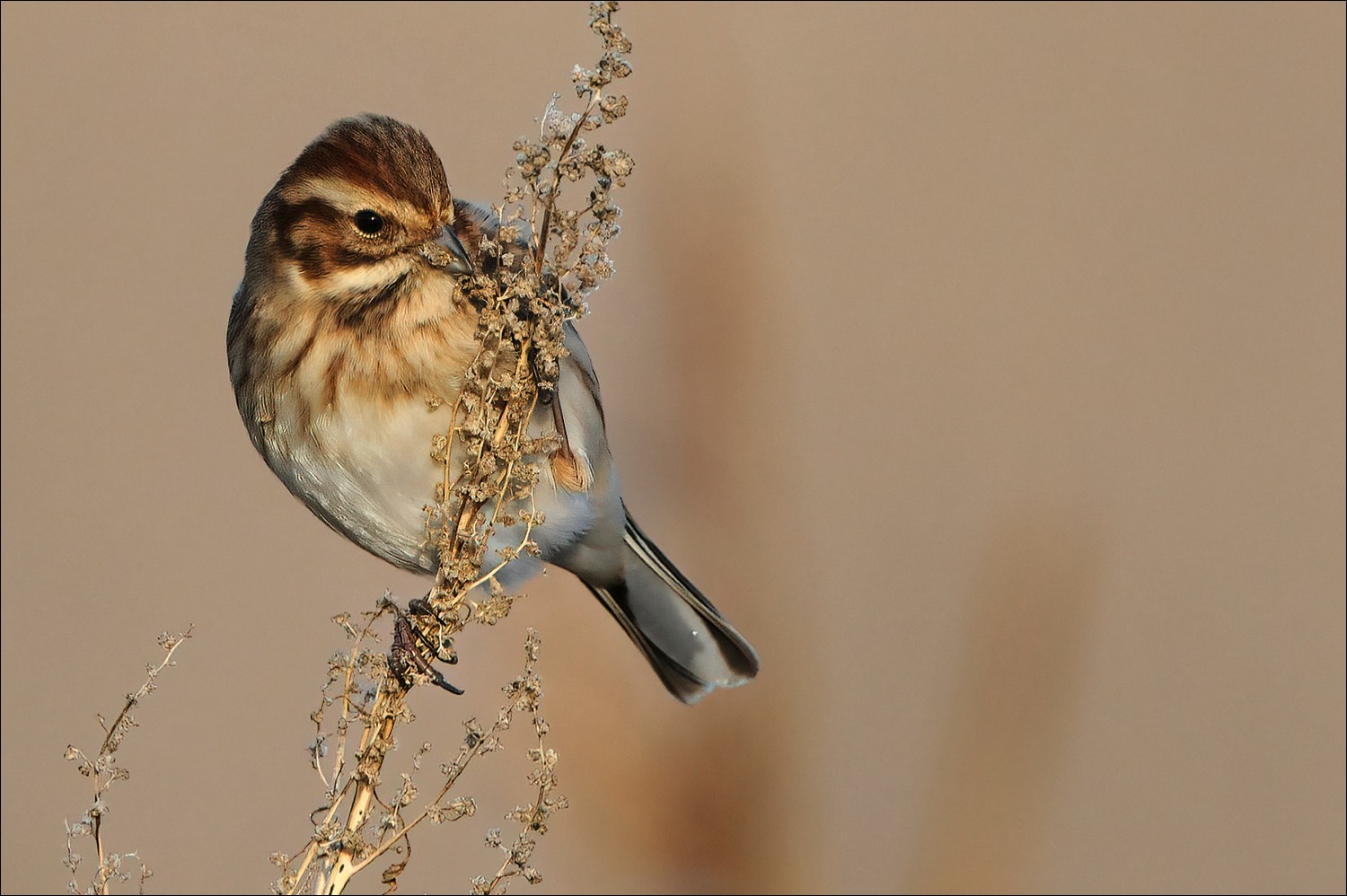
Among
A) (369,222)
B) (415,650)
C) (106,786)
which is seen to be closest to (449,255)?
(369,222)

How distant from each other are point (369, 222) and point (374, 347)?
26cm

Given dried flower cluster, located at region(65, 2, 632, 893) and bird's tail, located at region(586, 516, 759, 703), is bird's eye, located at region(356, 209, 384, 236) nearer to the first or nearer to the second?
dried flower cluster, located at region(65, 2, 632, 893)

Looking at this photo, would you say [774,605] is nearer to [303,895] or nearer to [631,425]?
[631,425]

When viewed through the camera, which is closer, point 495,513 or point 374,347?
point 495,513

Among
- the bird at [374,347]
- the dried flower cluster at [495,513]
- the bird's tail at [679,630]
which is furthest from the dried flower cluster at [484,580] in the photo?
the bird's tail at [679,630]

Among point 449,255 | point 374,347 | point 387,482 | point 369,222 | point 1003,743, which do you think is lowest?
point 1003,743

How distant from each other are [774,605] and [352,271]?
117 centimetres

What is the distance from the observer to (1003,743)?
264 cm

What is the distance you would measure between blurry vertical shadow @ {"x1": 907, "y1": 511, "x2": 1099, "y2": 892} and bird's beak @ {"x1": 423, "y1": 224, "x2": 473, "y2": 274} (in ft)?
3.95

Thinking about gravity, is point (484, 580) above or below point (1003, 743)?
above

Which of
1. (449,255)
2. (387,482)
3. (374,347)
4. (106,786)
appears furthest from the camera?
(387,482)

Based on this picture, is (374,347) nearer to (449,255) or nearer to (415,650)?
(449,255)

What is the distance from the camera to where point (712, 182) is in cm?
330

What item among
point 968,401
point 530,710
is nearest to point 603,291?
point 968,401
